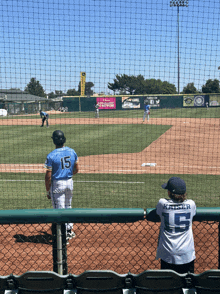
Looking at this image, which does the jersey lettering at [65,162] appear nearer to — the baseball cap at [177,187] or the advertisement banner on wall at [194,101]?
the baseball cap at [177,187]

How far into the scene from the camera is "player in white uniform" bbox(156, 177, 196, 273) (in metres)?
3.53

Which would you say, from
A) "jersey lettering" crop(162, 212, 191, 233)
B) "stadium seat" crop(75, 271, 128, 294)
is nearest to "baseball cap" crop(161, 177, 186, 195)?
"jersey lettering" crop(162, 212, 191, 233)

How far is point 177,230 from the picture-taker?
3527 millimetres

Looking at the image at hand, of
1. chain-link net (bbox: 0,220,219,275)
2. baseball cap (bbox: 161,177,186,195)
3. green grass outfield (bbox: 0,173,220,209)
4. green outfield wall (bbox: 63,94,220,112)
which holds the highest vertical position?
green outfield wall (bbox: 63,94,220,112)

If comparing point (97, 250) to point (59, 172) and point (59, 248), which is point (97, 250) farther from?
point (59, 248)

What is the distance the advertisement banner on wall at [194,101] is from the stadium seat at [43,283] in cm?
4596

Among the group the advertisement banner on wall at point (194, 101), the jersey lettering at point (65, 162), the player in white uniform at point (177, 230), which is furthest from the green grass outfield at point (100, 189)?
the advertisement banner on wall at point (194, 101)

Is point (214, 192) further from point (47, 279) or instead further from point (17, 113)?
point (17, 113)

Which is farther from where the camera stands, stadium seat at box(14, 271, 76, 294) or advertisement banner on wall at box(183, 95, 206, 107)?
advertisement banner on wall at box(183, 95, 206, 107)

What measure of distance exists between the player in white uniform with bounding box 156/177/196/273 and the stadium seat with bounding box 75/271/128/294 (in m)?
0.56

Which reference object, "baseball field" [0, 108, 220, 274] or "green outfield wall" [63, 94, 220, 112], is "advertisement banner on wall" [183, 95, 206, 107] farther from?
"baseball field" [0, 108, 220, 274]

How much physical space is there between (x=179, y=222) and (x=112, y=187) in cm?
621

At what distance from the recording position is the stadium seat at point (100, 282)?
329 cm

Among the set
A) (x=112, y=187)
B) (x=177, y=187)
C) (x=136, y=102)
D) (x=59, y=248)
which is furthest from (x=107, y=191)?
(x=136, y=102)
